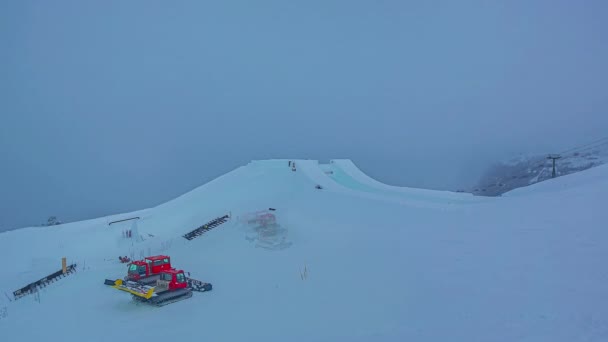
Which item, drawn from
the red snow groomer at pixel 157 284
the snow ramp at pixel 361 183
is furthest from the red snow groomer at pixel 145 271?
the snow ramp at pixel 361 183

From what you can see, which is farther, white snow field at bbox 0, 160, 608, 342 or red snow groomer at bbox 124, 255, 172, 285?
red snow groomer at bbox 124, 255, 172, 285

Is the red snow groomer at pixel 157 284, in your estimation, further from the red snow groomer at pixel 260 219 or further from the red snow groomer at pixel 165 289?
the red snow groomer at pixel 260 219

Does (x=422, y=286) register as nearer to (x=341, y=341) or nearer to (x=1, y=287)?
(x=341, y=341)

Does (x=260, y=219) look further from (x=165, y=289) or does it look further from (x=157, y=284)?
(x=165, y=289)

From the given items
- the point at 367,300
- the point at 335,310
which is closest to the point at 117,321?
the point at 335,310

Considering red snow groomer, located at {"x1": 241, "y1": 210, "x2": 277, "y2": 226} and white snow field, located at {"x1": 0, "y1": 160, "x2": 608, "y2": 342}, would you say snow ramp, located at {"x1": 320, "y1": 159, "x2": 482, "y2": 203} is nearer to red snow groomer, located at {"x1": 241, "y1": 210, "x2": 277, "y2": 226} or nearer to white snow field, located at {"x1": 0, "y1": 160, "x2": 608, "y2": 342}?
white snow field, located at {"x1": 0, "y1": 160, "x2": 608, "y2": 342}

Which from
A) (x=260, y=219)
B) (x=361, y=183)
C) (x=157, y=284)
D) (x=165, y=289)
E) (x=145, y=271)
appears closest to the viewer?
(x=165, y=289)

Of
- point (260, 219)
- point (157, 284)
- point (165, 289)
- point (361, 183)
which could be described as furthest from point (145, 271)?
point (361, 183)

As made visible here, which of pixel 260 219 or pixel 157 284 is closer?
pixel 157 284

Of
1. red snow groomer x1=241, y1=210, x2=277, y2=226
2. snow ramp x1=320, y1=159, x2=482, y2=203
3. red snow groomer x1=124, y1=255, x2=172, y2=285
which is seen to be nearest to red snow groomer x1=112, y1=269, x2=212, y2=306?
red snow groomer x1=124, y1=255, x2=172, y2=285
